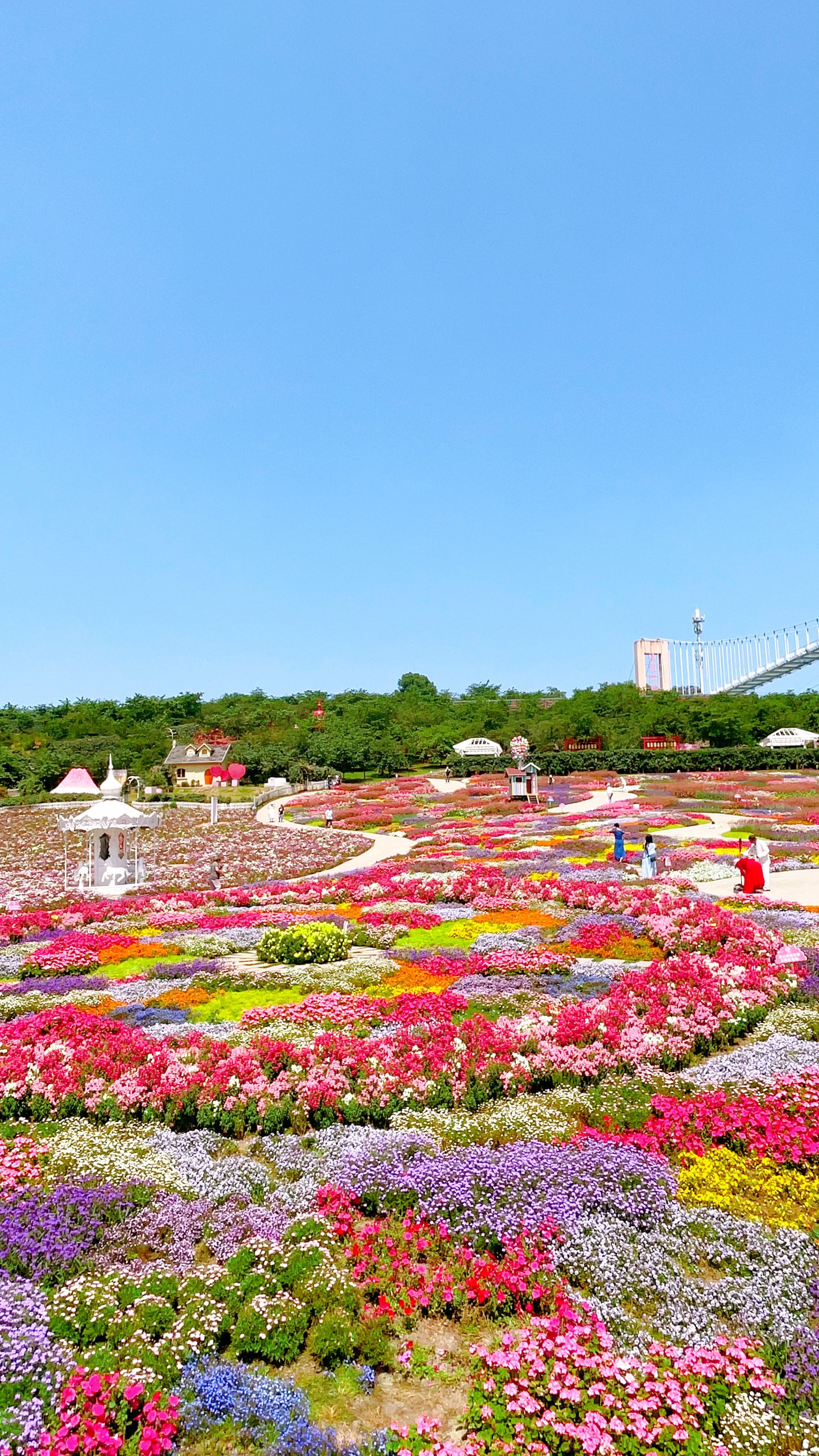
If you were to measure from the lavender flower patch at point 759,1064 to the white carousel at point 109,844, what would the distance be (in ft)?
60.3

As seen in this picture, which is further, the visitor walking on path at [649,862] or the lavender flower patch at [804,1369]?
the visitor walking on path at [649,862]

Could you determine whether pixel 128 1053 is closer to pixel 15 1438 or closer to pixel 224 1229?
pixel 224 1229

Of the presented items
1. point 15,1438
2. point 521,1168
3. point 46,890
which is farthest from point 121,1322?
point 46,890

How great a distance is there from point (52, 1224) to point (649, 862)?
17.1 m

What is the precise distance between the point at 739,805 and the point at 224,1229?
36320 mm

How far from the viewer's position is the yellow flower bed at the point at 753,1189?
6242mm

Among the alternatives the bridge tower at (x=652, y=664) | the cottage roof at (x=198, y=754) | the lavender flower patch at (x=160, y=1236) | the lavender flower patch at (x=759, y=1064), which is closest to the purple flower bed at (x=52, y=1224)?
the lavender flower patch at (x=160, y=1236)

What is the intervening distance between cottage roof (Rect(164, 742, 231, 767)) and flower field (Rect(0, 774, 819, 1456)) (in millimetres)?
61300

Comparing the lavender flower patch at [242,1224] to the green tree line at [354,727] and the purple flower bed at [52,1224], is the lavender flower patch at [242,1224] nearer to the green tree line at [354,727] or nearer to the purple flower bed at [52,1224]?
the purple flower bed at [52,1224]

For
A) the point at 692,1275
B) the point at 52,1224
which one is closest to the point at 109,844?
the point at 52,1224

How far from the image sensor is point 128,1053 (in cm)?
938

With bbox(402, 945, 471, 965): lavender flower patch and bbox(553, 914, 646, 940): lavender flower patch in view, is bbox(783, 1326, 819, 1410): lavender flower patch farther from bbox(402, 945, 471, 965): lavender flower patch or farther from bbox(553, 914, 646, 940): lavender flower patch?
bbox(553, 914, 646, 940): lavender flower patch

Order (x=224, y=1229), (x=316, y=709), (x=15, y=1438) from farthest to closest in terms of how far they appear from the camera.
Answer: (x=316, y=709)
(x=224, y=1229)
(x=15, y=1438)

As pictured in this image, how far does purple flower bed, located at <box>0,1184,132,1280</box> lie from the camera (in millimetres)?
5723
